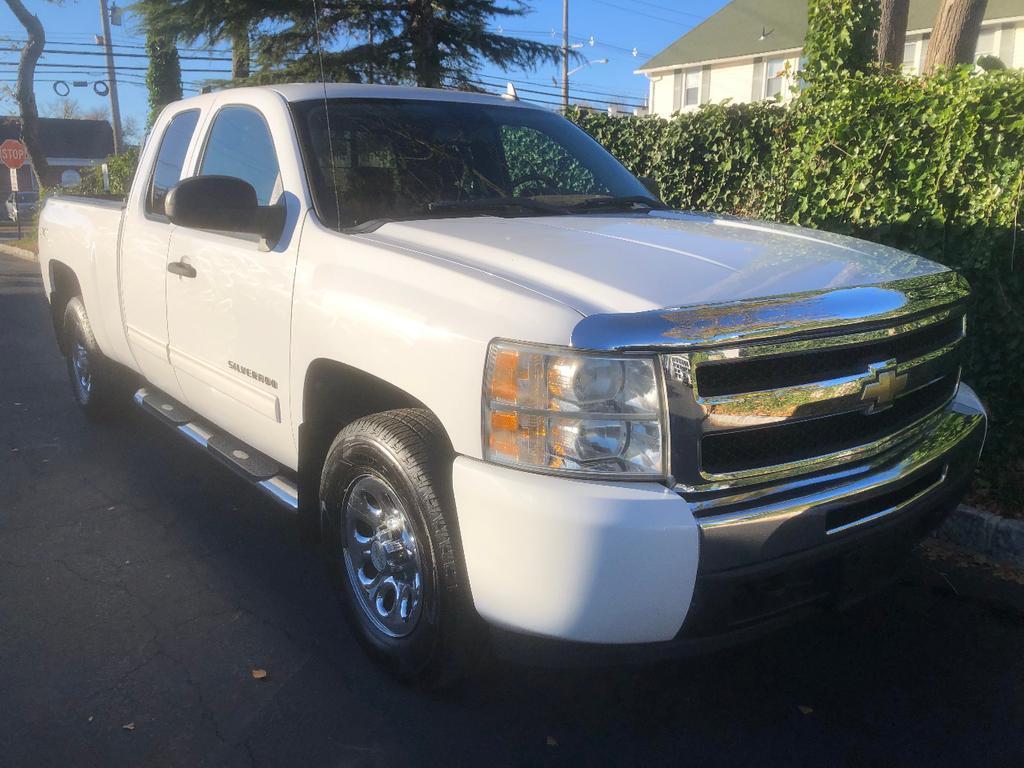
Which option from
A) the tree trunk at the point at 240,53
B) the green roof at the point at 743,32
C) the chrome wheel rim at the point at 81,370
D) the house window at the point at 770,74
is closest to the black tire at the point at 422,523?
the chrome wheel rim at the point at 81,370

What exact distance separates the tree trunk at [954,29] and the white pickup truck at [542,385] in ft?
21.3

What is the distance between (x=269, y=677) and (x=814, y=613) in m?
1.81

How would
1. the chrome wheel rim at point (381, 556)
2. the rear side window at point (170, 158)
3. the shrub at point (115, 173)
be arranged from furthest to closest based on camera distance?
1. the shrub at point (115, 173)
2. the rear side window at point (170, 158)
3. the chrome wheel rim at point (381, 556)

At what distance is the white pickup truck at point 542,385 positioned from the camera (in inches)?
89.5

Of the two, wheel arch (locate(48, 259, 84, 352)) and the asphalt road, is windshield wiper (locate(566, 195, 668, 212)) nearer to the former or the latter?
the asphalt road

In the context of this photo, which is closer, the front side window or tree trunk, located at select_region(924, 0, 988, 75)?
the front side window

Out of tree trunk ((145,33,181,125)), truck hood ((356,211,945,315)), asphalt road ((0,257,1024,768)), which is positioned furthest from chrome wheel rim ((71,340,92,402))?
tree trunk ((145,33,181,125))

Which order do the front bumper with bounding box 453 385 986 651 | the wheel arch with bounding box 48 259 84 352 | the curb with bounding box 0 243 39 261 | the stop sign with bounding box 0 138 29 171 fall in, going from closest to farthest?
the front bumper with bounding box 453 385 986 651 → the wheel arch with bounding box 48 259 84 352 → the curb with bounding box 0 243 39 261 → the stop sign with bounding box 0 138 29 171

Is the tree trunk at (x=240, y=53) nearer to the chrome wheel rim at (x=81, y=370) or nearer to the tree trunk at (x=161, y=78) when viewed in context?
the tree trunk at (x=161, y=78)

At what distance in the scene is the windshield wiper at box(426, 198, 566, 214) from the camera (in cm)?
351

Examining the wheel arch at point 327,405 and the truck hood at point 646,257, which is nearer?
the truck hood at point 646,257

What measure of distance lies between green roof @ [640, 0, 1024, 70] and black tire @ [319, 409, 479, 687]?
28.4 m

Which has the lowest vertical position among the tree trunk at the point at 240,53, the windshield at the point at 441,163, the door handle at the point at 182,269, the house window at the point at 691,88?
the door handle at the point at 182,269

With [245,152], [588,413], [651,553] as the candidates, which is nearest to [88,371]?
[245,152]
